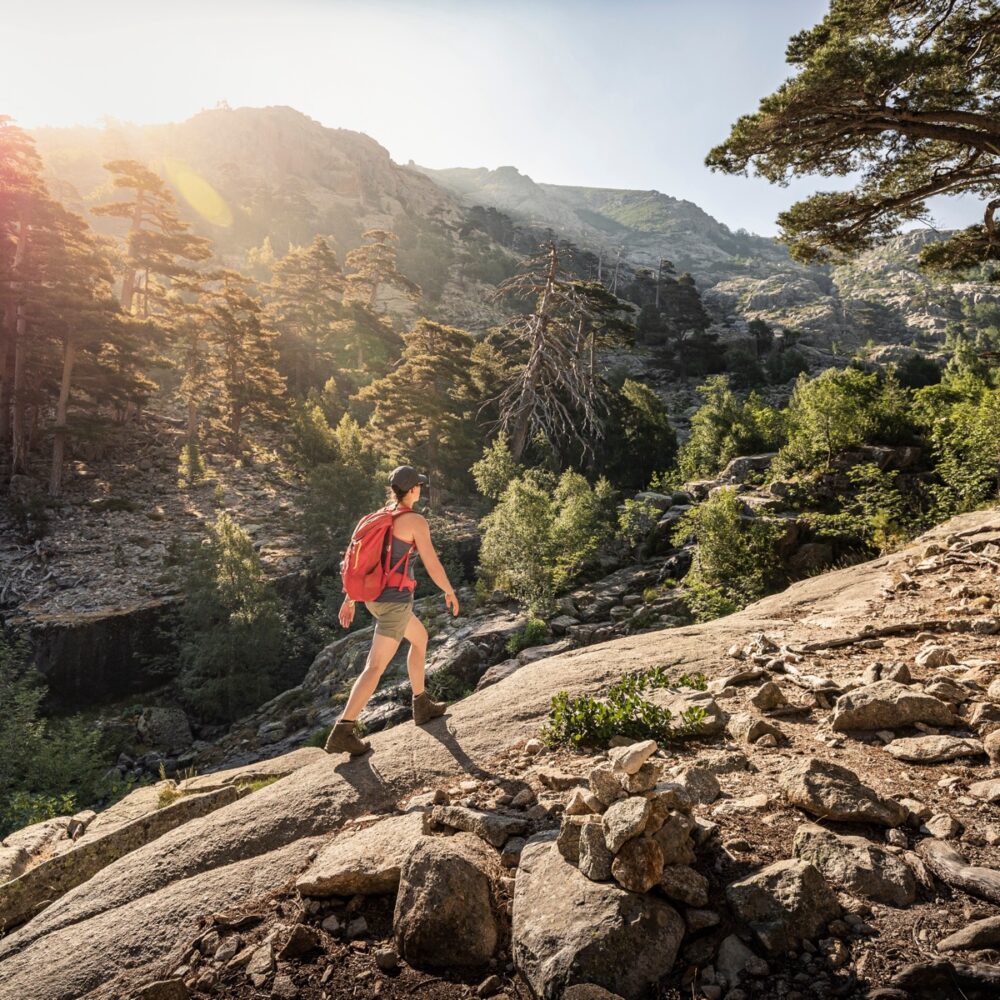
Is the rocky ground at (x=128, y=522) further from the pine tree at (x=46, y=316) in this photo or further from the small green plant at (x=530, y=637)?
the small green plant at (x=530, y=637)

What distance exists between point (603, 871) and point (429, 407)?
25668mm

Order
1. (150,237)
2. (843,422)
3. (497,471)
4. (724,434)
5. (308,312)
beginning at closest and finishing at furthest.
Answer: (843,422) → (497,471) → (724,434) → (150,237) → (308,312)

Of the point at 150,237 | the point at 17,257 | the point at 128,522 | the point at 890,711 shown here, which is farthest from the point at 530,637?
the point at 150,237

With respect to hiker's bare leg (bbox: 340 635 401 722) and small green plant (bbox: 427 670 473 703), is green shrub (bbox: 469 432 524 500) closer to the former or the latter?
small green plant (bbox: 427 670 473 703)

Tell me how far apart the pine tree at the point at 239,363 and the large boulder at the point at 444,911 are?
3232cm

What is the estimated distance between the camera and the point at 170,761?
15.2 meters

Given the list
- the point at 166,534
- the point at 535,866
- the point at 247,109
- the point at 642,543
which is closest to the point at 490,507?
the point at 642,543

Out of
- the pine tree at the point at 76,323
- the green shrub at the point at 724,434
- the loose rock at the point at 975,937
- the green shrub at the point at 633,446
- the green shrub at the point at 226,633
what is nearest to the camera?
the loose rock at the point at 975,937

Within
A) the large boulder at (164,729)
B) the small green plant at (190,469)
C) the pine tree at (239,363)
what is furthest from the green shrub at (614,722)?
the pine tree at (239,363)

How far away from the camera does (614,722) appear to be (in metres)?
3.76

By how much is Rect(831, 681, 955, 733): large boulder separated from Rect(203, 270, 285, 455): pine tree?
32447mm

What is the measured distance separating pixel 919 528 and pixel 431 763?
440 inches

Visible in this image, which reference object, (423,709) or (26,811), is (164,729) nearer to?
(26,811)

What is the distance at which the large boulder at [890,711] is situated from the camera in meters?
3.40
